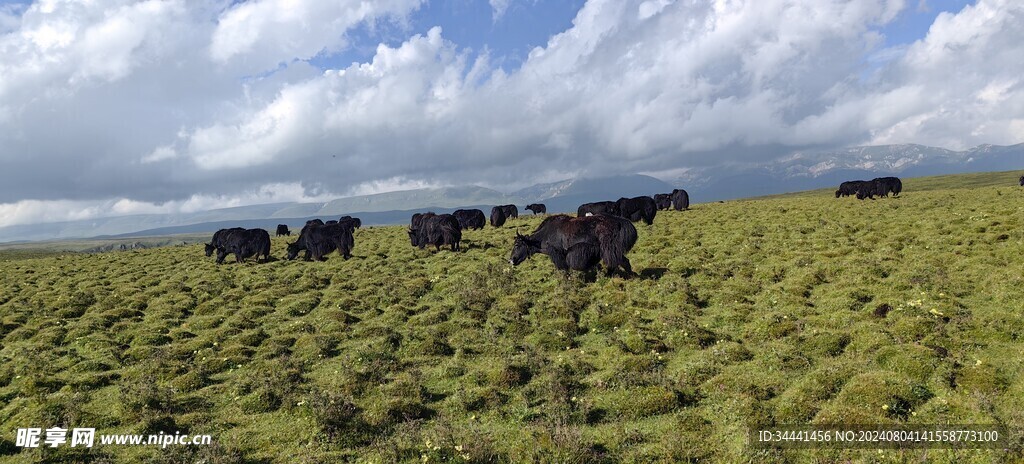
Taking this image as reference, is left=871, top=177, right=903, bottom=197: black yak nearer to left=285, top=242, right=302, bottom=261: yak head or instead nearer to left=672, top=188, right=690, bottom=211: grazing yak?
left=672, top=188, right=690, bottom=211: grazing yak

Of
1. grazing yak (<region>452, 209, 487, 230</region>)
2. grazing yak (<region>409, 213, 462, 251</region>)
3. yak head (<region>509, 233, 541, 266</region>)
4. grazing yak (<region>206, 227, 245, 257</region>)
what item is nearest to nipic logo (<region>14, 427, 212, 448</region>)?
yak head (<region>509, 233, 541, 266</region>)

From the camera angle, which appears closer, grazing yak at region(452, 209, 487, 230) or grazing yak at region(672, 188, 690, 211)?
grazing yak at region(452, 209, 487, 230)

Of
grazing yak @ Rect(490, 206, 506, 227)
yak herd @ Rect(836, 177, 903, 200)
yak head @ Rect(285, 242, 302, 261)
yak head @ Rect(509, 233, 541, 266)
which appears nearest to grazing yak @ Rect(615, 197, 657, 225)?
grazing yak @ Rect(490, 206, 506, 227)

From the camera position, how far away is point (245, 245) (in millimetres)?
31875

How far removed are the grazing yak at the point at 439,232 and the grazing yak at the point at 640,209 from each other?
1579cm

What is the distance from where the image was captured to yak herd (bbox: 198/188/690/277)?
18938mm

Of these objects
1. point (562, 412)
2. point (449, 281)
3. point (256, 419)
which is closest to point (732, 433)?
point (562, 412)

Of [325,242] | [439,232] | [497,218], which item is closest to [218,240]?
[325,242]

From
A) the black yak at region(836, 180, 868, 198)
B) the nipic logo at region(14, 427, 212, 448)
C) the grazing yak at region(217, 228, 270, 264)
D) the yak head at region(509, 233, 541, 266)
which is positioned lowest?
the nipic logo at region(14, 427, 212, 448)

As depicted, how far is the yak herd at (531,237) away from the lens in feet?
62.1

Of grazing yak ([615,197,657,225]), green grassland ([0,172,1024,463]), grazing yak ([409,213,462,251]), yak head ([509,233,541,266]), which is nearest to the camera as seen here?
green grassland ([0,172,1024,463])

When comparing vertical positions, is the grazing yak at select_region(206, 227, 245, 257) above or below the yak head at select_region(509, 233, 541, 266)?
above

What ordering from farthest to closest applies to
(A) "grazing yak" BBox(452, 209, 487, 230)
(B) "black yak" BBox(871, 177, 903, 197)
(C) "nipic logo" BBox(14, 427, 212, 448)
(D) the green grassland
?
(B) "black yak" BBox(871, 177, 903, 197), (A) "grazing yak" BBox(452, 209, 487, 230), (C) "nipic logo" BBox(14, 427, 212, 448), (D) the green grassland

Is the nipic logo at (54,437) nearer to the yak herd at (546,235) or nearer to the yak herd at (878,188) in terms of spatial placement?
the yak herd at (546,235)
